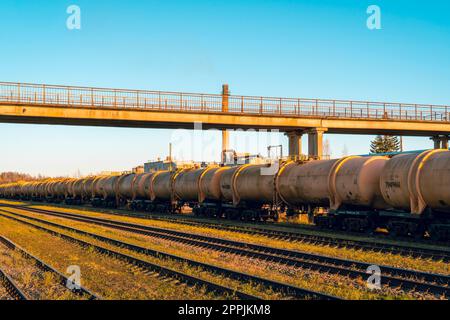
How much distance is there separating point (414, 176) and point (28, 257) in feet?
45.6

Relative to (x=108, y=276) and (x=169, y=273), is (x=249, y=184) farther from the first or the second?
(x=108, y=276)

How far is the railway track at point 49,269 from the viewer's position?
1111 cm

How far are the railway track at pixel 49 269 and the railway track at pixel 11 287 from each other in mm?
1065

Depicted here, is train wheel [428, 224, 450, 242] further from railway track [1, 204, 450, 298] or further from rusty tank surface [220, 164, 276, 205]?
rusty tank surface [220, 164, 276, 205]

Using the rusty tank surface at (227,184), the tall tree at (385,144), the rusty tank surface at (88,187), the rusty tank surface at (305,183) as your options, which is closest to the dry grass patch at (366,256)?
the rusty tank surface at (305,183)

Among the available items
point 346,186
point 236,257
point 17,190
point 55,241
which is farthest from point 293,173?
point 17,190

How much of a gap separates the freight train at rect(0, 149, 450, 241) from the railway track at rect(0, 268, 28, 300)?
13.7 m

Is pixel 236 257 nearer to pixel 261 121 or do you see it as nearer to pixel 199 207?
pixel 199 207

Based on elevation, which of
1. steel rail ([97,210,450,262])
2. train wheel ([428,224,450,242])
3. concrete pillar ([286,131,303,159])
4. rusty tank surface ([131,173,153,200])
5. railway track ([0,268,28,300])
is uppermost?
concrete pillar ([286,131,303,159])

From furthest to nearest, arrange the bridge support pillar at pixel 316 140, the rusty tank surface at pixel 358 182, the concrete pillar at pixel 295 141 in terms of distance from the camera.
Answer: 1. the concrete pillar at pixel 295 141
2. the bridge support pillar at pixel 316 140
3. the rusty tank surface at pixel 358 182

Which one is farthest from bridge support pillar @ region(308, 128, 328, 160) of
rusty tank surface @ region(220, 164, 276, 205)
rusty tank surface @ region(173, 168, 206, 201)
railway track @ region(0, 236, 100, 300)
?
railway track @ region(0, 236, 100, 300)

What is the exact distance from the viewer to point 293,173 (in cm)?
2589

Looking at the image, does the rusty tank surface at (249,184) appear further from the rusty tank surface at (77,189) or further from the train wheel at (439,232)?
the rusty tank surface at (77,189)

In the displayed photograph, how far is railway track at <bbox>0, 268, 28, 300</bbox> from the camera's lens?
11204mm
